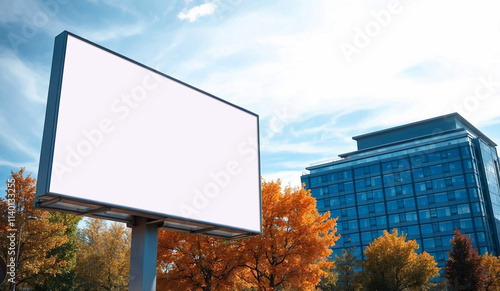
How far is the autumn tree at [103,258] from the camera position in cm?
4303

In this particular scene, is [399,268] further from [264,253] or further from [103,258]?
[103,258]

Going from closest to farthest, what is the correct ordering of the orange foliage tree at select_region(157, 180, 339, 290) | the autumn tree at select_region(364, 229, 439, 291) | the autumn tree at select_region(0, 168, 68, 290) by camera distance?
the orange foliage tree at select_region(157, 180, 339, 290), the autumn tree at select_region(0, 168, 68, 290), the autumn tree at select_region(364, 229, 439, 291)

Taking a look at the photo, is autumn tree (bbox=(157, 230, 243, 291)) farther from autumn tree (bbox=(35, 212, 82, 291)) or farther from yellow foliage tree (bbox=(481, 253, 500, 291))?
yellow foliage tree (bbox=(481, 253, 500, 291))

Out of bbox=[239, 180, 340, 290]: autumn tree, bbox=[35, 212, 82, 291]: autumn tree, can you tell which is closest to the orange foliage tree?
bbox=[239, 180, 340, 290]: autumn tree

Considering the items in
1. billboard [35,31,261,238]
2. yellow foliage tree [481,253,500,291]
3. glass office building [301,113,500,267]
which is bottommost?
yellow foliage tree [481,253,500,291]

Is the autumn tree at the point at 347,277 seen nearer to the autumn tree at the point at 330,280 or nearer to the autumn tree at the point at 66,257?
the autumn tree at the point at 330,280

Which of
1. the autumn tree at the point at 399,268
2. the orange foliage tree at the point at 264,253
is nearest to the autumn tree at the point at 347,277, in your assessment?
the autumn tree at the point at 399,268

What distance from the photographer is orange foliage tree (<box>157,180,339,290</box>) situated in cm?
2494

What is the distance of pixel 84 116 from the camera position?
1073cm

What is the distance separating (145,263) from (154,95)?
4750 mm

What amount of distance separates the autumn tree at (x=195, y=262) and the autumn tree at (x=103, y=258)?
19.4m

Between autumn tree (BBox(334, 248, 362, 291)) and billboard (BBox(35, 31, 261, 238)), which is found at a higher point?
billboard (BBox(35, 31, 261, 238))

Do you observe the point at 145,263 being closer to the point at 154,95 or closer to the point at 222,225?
the point at 222,225

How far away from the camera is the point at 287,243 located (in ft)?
85.3
